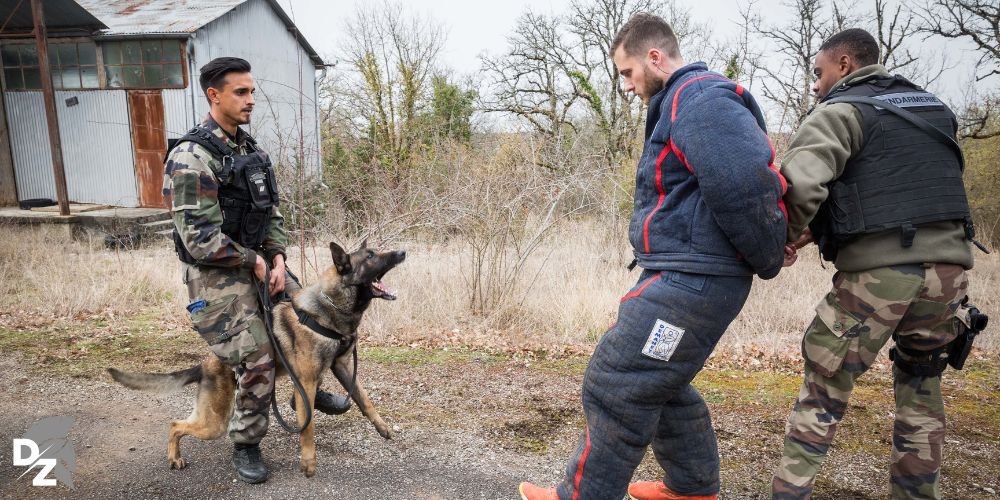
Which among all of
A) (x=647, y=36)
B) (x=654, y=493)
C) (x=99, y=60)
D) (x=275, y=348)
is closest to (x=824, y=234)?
(x=647, y=36)

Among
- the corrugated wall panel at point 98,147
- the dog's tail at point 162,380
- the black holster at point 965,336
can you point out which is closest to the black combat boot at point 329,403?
the dog's tail at point 162,380

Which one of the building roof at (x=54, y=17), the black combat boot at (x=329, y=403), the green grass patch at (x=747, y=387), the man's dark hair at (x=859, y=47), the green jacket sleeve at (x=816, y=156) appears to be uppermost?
the building roof at (x=54, y=17)

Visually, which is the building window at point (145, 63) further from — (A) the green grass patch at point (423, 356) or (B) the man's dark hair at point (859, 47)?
(B) the man's dark hair at point (859, 47)

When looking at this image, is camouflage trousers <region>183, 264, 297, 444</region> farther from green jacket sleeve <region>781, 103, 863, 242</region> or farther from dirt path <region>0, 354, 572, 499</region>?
green jacket sleeve <region>781, 103, 863, 242</region>

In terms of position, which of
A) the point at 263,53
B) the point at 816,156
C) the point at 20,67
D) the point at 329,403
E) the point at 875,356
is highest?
the point at 263,53

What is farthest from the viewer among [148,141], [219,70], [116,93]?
[148,141]

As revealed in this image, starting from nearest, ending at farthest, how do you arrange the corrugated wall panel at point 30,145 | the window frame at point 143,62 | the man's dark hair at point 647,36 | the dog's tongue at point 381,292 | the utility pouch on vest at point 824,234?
1. the man's dark hair at point 647,36
2. the utility pouch on vest at point 824,234
3. the dog's tongue at point 381,292
4. the window frame at point 143,62
5. the corrugated wall panel at point 30,145

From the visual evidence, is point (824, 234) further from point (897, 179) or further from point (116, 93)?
point (116, 93)

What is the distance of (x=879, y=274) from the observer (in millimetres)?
2373

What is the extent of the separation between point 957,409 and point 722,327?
3.10 metres

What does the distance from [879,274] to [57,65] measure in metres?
17.7

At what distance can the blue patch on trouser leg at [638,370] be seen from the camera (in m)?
2.04

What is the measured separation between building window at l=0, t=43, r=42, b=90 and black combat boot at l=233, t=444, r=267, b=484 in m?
15.7

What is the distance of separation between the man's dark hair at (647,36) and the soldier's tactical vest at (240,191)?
2.18 meters
